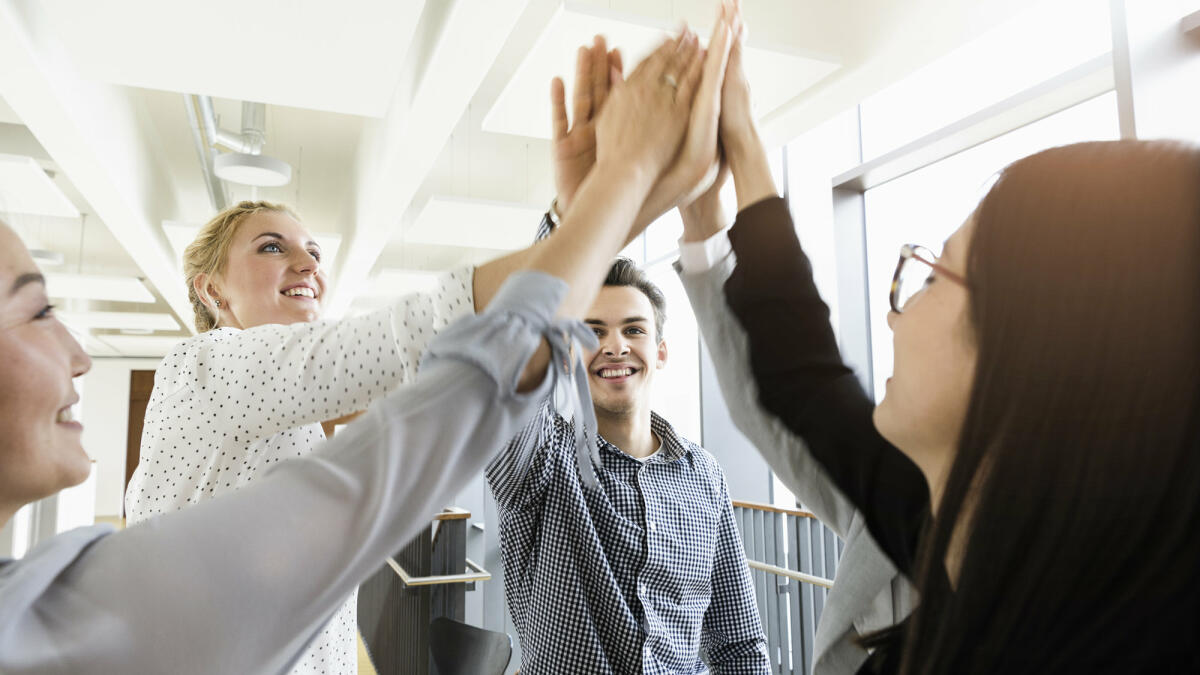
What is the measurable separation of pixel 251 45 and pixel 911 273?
3.02m

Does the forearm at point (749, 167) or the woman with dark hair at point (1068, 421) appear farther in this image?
the forearm at point (749, 167)

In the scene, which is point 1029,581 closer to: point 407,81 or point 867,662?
point 867,662

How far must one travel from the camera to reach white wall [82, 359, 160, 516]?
1520 centimetres

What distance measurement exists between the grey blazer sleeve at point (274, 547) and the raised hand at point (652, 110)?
264 mm

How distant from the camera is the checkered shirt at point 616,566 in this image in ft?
4.17

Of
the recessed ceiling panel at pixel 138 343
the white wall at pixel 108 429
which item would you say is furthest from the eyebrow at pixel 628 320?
the white wall at pixel 108 429

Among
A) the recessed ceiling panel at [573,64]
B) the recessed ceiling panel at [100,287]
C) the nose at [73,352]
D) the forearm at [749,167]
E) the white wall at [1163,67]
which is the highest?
the recessed ceiling panel at [573,64]

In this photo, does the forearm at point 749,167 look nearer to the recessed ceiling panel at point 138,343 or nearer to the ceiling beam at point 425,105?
the ceiling beam at point 425,105

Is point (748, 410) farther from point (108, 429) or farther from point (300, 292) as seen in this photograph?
point (108, 429)

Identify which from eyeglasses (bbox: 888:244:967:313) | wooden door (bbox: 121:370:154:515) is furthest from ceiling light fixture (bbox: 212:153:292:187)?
wooden door (bbox: 121:370:154:515)

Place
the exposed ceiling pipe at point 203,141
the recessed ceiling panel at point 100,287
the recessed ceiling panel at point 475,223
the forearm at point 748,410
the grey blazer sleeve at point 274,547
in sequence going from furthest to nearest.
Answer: the recessed ceiling panel at point 100,287, the recessed ceiling panel at point 475,223, the exposed ceiling pipe at point 203,141, the forearm at point 748,410, the grey blazer sleeve at point 274,547

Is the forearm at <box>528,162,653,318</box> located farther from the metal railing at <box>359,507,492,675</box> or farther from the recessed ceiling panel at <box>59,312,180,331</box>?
the recessed ceiling panel at <box>59,312,180,331</box>

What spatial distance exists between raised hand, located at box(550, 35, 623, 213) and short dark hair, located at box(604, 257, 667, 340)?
2.42 ft

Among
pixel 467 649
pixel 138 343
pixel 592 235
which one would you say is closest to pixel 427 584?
pixel 467 649
